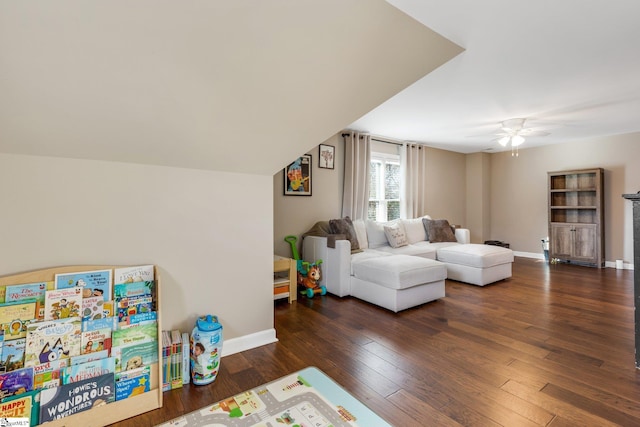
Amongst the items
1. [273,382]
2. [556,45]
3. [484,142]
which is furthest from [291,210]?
[484,142]

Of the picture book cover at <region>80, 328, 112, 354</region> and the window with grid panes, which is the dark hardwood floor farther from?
the window with grid panes

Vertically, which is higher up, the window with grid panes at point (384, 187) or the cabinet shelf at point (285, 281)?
→ the window with grid panes at point (384, 187)

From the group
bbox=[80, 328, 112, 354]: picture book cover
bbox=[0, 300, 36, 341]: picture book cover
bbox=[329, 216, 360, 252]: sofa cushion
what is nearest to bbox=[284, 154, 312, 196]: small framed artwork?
bbox=[329, 216, 360, 252]: sofa cushion

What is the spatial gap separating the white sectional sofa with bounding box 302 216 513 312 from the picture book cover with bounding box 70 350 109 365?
2303mm

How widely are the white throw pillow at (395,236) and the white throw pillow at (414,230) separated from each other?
318mm

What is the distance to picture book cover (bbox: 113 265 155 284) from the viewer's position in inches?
65.6

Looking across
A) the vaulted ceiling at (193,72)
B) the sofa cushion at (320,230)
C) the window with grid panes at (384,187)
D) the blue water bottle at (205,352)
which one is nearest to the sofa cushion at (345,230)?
the sofa cushion at (320,230)

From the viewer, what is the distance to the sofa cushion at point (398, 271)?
290 cm

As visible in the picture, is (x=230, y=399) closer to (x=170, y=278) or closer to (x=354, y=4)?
(x=170, y=278)

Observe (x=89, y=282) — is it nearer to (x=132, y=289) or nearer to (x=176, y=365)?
(x=132, y=289)

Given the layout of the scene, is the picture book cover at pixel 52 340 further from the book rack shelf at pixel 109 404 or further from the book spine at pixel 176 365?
the book spine at pixel 176 365

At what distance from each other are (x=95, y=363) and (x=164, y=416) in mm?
443

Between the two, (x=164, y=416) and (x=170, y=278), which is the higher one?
(x=170, y=278)

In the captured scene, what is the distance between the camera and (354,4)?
1.31 m
